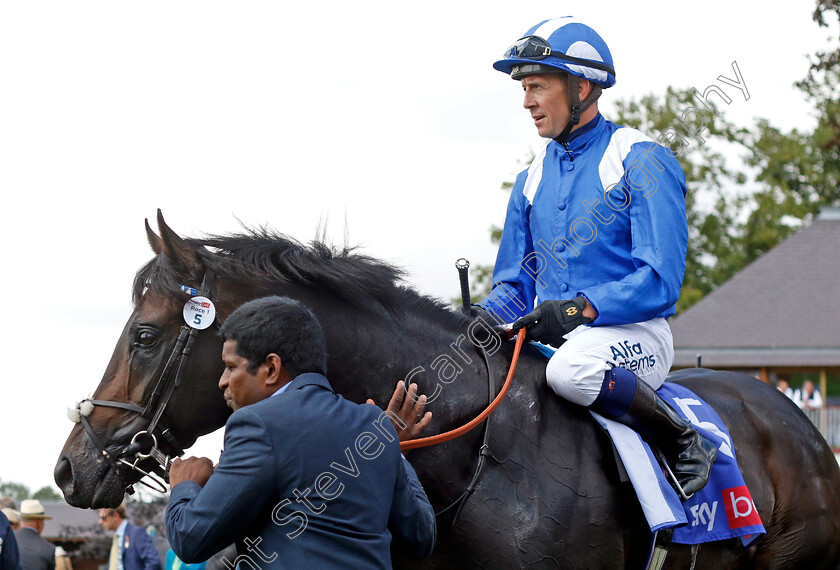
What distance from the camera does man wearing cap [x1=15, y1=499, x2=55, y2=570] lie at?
29.9ft

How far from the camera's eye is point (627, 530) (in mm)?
3773

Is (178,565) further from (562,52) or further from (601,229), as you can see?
(562,52)

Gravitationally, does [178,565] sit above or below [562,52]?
below

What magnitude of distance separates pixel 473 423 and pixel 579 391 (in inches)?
17.5

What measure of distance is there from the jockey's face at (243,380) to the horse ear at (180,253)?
0.96 meters

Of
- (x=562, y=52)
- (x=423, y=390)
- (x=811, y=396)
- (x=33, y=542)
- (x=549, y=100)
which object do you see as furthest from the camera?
(x=811, y=396)

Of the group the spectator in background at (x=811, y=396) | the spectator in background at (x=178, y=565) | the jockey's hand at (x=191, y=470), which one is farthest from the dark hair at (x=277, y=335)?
the spectator in background at (x=811, y=396)

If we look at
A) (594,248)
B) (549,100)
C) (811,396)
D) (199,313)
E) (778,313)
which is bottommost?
(199,313)

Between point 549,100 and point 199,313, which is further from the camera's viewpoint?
point 549,100

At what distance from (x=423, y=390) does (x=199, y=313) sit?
2.96 ft

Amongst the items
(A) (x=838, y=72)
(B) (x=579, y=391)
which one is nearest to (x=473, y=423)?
(B) (x=579, y=391)

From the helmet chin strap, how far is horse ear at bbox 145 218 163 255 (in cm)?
183

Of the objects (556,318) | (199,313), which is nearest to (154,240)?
(199,313)

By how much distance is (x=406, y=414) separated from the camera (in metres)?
3.60
